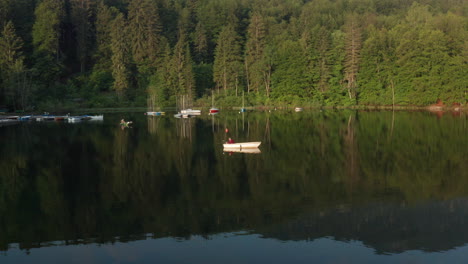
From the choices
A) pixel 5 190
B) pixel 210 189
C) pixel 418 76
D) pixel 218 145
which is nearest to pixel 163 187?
pixel 210 189

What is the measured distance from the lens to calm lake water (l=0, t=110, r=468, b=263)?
1397 centimetres

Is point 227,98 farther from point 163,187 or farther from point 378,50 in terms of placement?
point 163,187

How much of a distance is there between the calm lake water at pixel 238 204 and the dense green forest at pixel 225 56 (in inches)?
2087

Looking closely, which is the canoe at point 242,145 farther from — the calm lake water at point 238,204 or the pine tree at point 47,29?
the pine tree at point 47,29

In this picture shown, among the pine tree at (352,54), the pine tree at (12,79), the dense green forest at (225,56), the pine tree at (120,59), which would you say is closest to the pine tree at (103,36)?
the dense green forest at (225,56)

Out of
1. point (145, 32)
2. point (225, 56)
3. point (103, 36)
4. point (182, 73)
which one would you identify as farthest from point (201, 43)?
point (103, 36)

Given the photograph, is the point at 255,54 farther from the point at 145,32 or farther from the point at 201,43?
the point at 145,32

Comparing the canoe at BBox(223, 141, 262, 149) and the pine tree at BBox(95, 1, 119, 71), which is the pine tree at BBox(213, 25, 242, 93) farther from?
the canoe at BBox(223, 141, 262, 149)

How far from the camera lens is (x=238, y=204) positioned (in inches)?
719

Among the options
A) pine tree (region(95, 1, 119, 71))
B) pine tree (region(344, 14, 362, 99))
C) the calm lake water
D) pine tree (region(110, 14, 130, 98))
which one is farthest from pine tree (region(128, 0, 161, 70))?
the calm lake water

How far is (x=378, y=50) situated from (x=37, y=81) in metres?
67.5

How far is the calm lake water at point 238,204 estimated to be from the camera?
13969 mm

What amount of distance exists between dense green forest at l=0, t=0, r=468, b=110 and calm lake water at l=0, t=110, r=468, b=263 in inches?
2087

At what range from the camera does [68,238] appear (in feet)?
50.0
